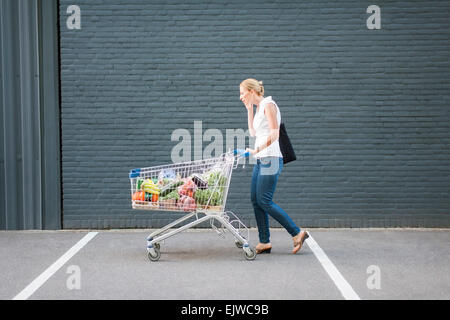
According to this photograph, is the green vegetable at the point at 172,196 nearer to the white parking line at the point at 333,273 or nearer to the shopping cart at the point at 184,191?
the shopping cart at the point at 184,191

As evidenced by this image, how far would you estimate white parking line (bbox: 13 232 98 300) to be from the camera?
5613 millimetres

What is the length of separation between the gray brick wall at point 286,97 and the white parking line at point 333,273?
1428mm

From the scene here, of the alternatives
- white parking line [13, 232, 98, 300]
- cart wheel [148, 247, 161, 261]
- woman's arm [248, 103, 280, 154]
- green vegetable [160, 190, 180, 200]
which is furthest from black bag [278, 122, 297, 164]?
white parking line [13, 232, 98, 300]

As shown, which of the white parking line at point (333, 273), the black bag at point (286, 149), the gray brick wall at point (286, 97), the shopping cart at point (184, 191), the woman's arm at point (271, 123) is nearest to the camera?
the white parking line at point (333, 273)

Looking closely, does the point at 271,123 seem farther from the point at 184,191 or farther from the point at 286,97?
the point at 286,97

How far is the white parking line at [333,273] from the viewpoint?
5549 millimetres

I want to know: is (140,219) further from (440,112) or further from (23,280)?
(440,112)

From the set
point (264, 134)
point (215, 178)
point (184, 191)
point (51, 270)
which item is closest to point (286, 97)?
point (264, 134)

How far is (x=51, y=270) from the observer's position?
257 inches

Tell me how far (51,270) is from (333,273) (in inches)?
121

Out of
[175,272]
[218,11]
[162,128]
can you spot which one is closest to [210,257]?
[175,272]

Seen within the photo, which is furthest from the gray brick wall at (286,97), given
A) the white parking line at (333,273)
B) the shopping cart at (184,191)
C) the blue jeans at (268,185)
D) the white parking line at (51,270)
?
the shopping cart at (184,191)

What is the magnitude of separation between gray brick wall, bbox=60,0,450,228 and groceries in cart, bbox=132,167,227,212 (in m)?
2.31

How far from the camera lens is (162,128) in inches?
358
